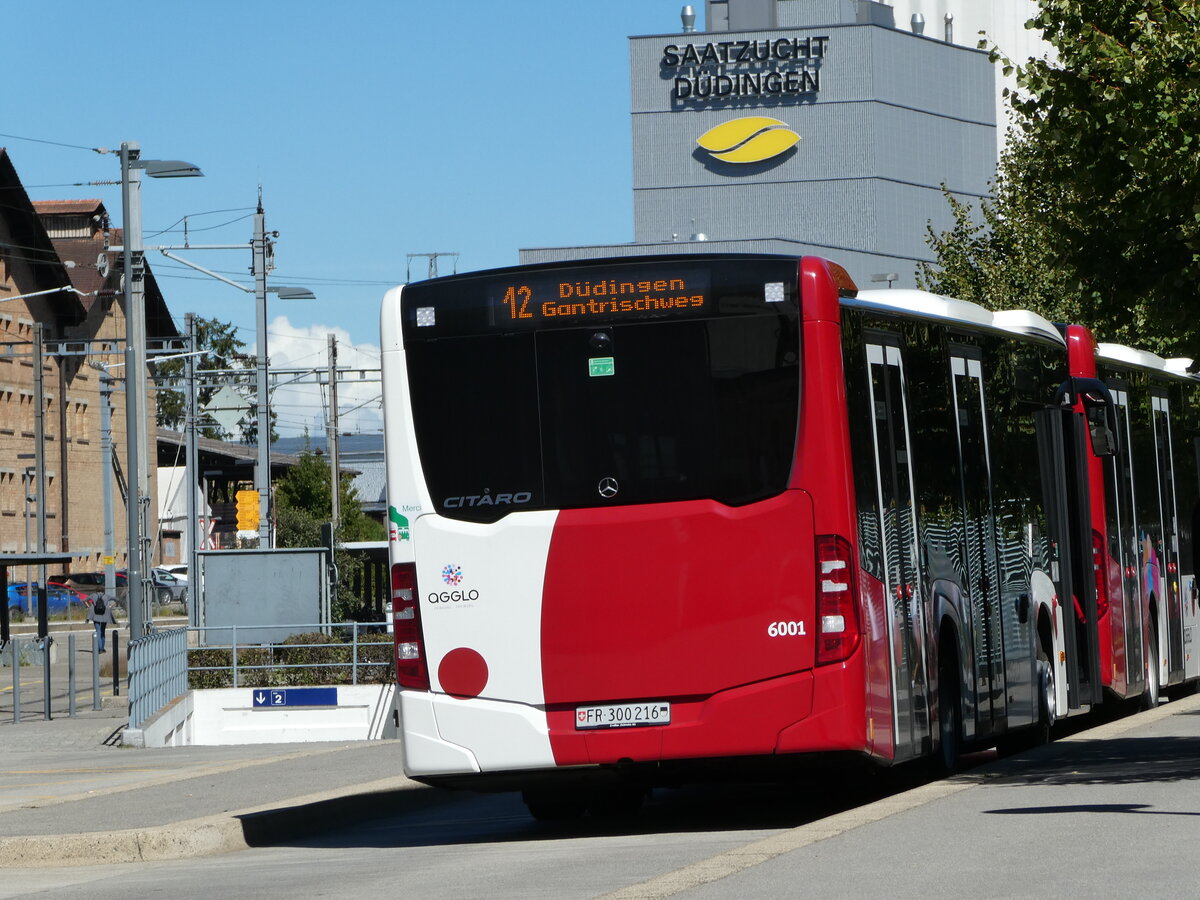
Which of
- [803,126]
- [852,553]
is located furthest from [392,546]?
[803,126]

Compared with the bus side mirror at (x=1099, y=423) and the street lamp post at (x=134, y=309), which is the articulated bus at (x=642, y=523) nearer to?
the bus side mirror at (x=1099, y=423)

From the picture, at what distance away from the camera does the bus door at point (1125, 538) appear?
66.1ft

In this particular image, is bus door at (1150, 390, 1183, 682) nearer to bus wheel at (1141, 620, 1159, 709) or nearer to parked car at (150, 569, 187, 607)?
bus wheel at (1141, 620, 1159, 709)

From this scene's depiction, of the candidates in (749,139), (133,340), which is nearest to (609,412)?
(133,340)

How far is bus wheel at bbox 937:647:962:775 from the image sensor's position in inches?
546

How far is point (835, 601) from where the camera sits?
11.6m

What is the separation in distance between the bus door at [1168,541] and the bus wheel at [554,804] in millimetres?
10103

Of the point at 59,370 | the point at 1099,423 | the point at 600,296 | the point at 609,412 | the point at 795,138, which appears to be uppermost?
the point at 795,138

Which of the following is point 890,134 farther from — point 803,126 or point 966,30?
point 966,30

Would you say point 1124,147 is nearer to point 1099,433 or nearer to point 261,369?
point 1099,433

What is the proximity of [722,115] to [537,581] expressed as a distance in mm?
95251

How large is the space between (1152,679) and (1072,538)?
340 cm

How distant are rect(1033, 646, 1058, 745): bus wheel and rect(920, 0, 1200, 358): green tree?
291 cm

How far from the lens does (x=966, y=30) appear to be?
124 metres
